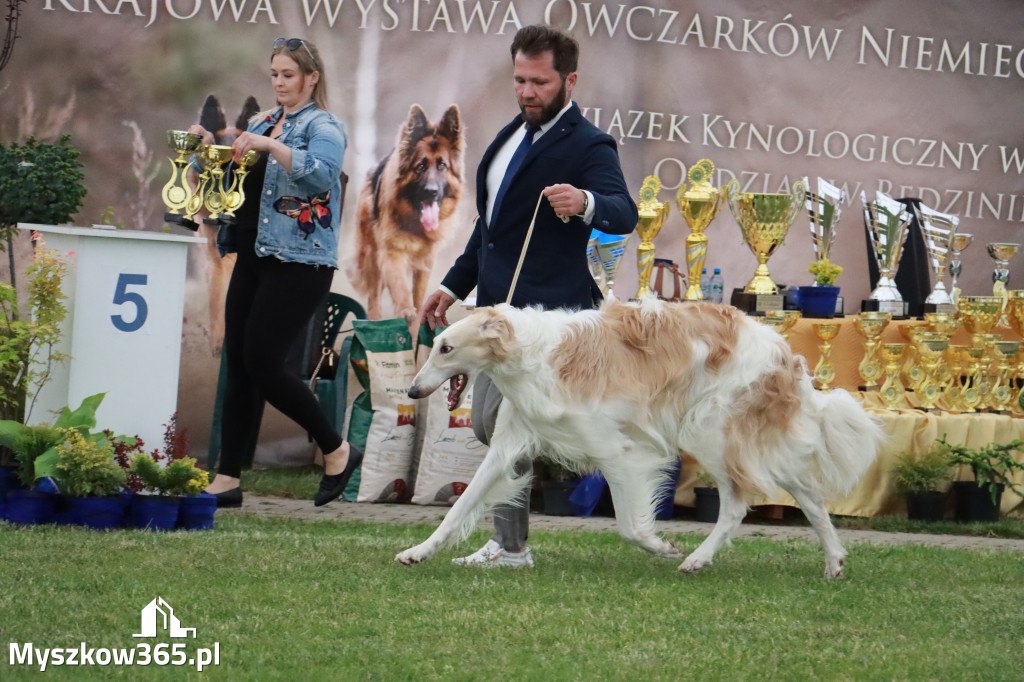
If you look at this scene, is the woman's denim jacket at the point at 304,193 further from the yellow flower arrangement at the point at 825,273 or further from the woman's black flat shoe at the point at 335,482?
the yellow flower arrangement at the point at 825,273

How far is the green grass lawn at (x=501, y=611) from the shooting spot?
11.9 ft

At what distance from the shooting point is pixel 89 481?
564cm

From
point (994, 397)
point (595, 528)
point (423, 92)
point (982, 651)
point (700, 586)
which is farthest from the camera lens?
point (423, 92)

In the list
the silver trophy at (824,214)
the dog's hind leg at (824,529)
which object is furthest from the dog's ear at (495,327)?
the silver trophy at (824,214)

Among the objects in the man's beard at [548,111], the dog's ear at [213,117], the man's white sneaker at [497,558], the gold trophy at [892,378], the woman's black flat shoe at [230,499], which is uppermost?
the dog's ear at [213,117]

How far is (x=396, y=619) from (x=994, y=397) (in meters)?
4.92

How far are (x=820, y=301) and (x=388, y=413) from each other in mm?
2666

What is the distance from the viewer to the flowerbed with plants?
561cm

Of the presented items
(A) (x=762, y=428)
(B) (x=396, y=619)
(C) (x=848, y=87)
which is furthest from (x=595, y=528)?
(C) (x=848, y=87)

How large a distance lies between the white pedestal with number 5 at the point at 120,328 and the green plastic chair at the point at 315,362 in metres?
2.23

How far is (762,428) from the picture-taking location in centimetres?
509

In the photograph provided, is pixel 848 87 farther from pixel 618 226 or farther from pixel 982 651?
pixel 982 651

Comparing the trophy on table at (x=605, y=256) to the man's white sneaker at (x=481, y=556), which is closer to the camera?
the man's white sneaker at (x=481, y=556)

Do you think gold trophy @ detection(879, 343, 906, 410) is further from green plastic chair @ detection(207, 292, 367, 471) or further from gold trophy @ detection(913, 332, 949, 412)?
green plastic chair @ detection(207, 292, 367, 471)
